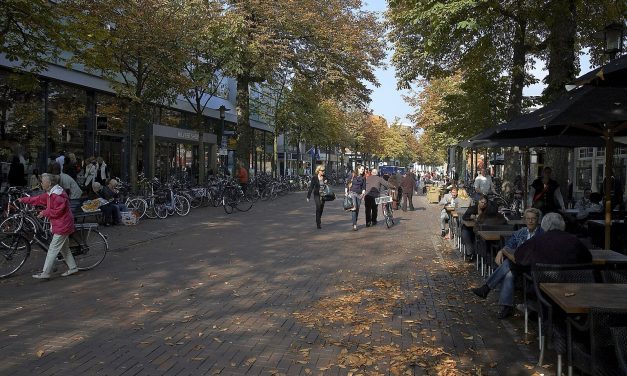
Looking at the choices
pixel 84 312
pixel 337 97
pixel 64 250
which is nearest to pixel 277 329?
pixel 84 312

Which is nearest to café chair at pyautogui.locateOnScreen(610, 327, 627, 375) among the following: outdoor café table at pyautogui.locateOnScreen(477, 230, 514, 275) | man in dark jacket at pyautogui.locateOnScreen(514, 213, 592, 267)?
man in dark jacket at pyautogui.locateOnScreen(514, 213, 592, 267)

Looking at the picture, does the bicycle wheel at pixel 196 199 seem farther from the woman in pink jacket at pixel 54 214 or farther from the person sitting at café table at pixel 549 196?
the person sitting at café table at pixel 549 196

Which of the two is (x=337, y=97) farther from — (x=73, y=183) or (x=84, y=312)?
(x=84, y=312)

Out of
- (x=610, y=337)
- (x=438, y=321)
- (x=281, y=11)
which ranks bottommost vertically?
(x=438, y=321)

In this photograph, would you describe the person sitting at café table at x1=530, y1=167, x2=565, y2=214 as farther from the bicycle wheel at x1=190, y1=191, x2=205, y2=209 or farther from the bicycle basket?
the bicycle wheel at x1=190, y1=191, x2=205, y2=209

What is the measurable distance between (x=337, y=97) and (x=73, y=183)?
16.6 metres

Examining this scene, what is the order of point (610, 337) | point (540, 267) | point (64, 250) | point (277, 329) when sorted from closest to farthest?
1. point (610, 337)
2. point (540, 267)
3. point (277, 329)
4. point (64, 250)

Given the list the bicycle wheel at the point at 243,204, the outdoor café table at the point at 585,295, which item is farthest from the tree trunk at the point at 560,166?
the bicycle wheel at the point at 243,204

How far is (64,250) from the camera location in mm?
8672

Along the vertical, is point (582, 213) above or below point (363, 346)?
above

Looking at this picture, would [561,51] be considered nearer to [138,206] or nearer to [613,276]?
[613,276]

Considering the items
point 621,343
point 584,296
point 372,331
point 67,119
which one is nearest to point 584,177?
point 67,119

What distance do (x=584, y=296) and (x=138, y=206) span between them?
14.6 m

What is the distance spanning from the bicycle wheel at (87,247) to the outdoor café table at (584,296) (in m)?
7.17
